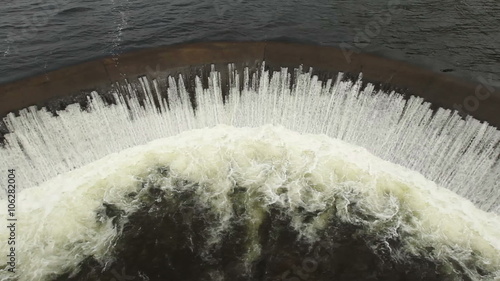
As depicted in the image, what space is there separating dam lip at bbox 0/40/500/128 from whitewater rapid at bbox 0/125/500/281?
2.15 metres

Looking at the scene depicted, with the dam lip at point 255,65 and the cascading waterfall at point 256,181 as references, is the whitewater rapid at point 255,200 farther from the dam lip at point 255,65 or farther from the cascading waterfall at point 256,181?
A: the dam lip at point 255,65

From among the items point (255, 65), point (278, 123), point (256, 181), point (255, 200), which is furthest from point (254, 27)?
point (255, 200)

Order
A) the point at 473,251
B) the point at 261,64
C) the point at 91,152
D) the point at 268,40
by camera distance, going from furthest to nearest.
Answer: the point at 268,40
the point at 261,64
the point at 91,152
the point at 473,251

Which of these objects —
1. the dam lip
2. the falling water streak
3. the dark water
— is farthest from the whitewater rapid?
the dark water

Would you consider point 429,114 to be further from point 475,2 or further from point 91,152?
point 91,152

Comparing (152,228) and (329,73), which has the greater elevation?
(329,73)

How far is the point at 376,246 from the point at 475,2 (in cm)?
1198

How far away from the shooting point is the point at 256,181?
10727 millimetres

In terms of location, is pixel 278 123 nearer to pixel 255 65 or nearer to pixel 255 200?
pixel 255 65

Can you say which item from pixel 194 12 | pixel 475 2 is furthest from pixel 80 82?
pixel 475 2

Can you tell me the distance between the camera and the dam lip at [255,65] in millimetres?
10414

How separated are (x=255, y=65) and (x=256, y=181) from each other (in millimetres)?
3827

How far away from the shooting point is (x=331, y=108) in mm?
11523

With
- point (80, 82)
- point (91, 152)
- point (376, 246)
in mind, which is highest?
point (80, 82)
